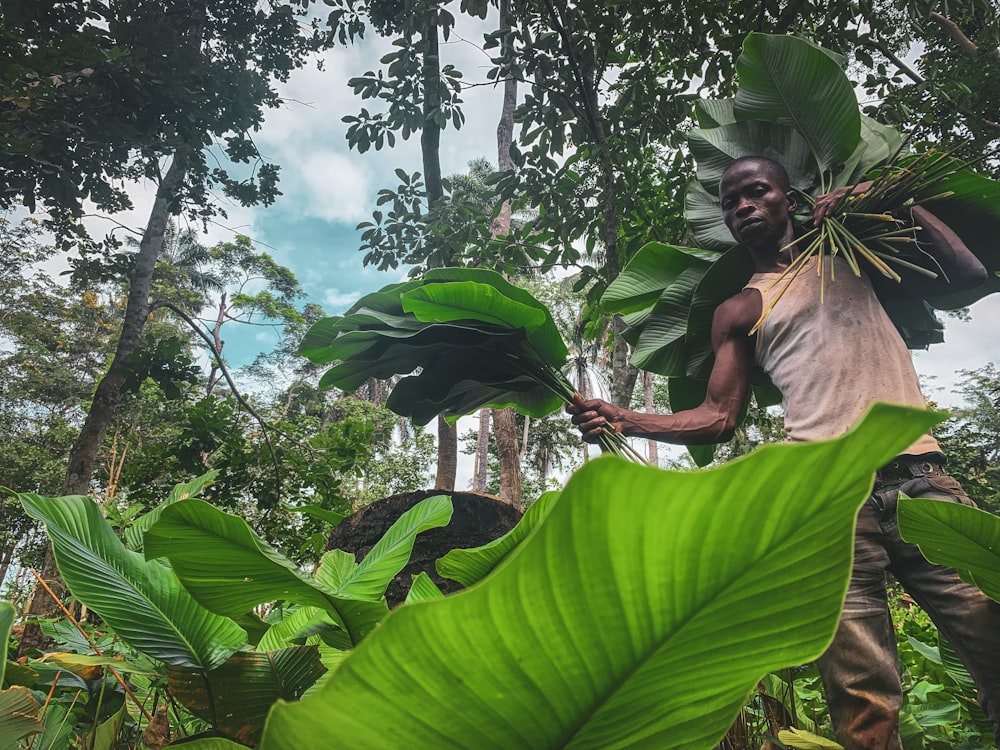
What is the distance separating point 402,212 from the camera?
4.93 meters

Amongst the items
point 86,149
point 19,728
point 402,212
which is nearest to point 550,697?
point 19,728

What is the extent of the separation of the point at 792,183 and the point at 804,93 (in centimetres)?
23

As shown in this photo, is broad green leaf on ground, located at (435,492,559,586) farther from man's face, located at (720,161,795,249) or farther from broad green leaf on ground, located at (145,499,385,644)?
man's face, located at (720,161,795,249)

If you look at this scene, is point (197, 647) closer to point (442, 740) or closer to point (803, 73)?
point (442, 740)

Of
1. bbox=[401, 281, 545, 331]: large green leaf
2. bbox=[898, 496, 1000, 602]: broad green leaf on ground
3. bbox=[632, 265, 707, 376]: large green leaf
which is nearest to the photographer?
bbox=[898, 496, 1000, 602]: broad green leaf on ground

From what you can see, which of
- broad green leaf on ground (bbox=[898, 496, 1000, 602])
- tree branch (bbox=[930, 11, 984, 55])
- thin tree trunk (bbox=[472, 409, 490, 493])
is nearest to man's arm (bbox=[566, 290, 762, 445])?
broad green leaf on ground (bbox=[898, 496, 1000, 602])

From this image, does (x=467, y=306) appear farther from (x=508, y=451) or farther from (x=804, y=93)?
(x=508, y=451)

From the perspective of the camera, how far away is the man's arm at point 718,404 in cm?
135

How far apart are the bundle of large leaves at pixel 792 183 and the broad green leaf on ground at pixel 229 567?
49.4 inches

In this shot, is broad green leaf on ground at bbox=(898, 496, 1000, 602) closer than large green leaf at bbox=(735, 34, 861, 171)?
Yes

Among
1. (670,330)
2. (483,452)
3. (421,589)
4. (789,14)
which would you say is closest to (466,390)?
(421,589)

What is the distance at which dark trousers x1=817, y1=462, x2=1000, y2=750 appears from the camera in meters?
1.08

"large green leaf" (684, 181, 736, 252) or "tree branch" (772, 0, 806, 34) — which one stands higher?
"tree branch" (772, 0, 806, 34)

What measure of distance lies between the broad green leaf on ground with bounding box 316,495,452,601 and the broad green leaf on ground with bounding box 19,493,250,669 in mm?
137
